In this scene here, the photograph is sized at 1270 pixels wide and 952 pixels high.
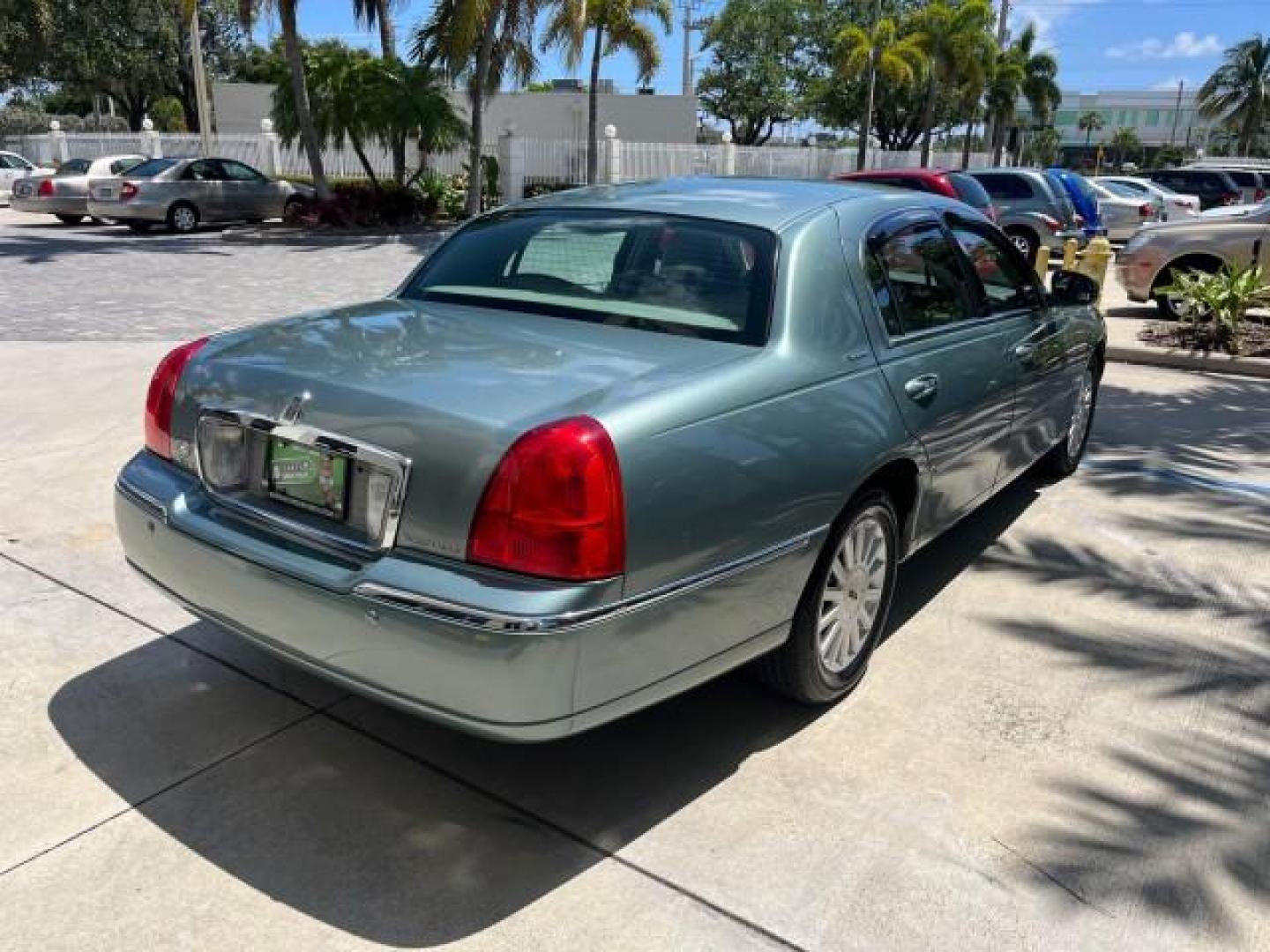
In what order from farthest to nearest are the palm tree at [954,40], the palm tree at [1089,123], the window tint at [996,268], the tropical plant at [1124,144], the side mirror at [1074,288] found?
the palm tree at [1089,123]
the tropical plant at [1124,144]
the palm tree at [954,40]
the side mirror at [1074,288]
the window tint at [996,268]

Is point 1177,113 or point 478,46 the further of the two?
point 1177,113

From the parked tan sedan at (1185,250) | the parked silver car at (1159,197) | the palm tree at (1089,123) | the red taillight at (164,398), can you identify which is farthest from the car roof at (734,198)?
the palm tree at (1089,123)

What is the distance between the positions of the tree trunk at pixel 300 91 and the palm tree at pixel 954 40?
2496 centimetres

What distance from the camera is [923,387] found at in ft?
12.1

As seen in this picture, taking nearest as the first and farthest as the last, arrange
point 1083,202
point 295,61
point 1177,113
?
point 1083,202 → point 295,61 → point 1177,113

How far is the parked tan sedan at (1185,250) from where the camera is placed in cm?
1134

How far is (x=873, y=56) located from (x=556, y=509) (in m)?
37.8

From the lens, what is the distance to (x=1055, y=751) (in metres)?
3.38

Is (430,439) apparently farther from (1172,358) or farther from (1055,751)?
(1172,358)

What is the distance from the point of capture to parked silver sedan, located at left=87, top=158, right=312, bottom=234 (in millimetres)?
20281

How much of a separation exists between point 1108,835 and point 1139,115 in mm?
134989

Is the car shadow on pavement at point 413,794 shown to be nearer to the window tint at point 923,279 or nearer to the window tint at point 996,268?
the window tint at point 923,279

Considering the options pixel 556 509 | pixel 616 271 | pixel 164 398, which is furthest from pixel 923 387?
pixel 164 398

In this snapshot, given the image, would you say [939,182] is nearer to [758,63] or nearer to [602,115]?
[602,115]
